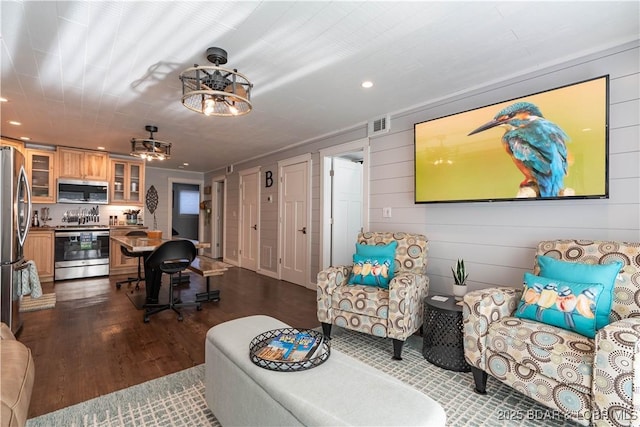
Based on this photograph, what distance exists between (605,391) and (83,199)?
23.2ft

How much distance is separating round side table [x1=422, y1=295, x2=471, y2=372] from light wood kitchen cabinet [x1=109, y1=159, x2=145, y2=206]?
236 inches

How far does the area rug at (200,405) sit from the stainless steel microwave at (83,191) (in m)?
4.87

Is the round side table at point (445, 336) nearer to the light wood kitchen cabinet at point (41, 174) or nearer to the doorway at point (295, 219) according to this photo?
the doorway at point (295, 219)

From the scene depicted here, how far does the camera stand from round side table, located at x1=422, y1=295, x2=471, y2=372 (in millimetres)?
2246

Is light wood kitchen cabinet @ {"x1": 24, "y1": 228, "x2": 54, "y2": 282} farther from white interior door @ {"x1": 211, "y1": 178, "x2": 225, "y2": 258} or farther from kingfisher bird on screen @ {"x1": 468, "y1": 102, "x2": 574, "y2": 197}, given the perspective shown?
kingfisher bird on screen @ {"x1": 468, "y1": 102, "x2": 574, "y2": 197}

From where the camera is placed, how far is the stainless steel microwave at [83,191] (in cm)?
530

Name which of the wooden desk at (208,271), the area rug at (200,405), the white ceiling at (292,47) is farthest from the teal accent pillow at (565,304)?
the wooden desk at (208,271)

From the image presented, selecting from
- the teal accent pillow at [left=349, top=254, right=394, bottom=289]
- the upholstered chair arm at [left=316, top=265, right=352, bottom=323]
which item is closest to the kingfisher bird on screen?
the teal accent pillow at [left=349, top=254, right=394, bottom=289]

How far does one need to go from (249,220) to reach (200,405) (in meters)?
4.71

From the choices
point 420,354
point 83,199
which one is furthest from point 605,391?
point 83,199

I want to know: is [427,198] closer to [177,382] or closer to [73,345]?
[177,382]

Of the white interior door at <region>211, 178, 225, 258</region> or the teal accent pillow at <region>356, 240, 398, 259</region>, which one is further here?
the white interior door at <region>211, 178, 225, 258</region>

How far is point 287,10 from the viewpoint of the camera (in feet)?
5.80

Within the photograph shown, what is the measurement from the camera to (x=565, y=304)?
178 cm
